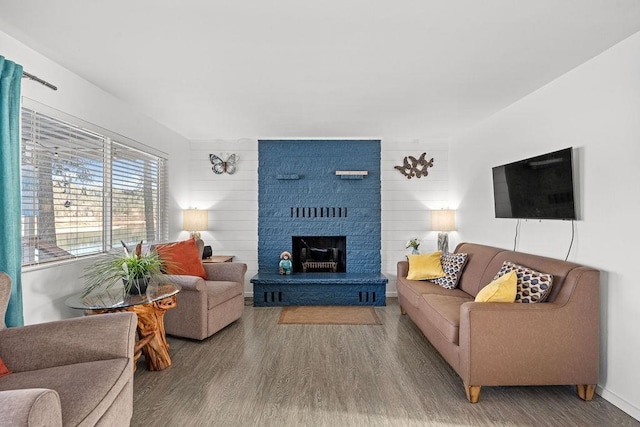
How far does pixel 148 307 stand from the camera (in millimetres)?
2646

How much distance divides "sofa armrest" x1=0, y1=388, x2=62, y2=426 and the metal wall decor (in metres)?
4.71

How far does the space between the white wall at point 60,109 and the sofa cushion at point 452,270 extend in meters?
3.44

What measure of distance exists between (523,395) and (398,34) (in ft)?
8.42

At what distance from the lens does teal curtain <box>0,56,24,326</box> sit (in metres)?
2.02

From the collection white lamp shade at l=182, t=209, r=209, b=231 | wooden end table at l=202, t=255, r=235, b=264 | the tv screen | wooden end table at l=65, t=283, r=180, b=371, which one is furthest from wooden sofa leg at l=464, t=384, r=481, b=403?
white lamp shade at l=182, t=209, r=209, b=231

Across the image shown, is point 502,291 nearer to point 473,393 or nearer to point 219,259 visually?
point 473,393

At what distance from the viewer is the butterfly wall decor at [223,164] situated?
5.20 m

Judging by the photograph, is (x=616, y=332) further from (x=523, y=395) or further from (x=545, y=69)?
(x=545, y=69)

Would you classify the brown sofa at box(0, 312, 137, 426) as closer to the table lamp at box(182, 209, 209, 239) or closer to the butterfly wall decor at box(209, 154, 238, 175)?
the table lamp at box(182, 209, 209, 239)

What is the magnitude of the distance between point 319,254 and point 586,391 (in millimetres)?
3524

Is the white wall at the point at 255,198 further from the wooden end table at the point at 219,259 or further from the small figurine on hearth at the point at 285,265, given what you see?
the small figurine on hearth at the point at 285,265

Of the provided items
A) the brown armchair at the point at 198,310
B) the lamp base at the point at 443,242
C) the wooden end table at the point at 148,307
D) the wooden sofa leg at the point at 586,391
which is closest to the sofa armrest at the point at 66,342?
the wooden end table at the point at 148,307

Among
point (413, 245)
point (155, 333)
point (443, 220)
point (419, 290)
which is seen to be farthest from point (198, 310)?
point (443, 220)

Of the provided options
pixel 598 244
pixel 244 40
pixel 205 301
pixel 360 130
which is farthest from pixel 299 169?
pixel 598 244
